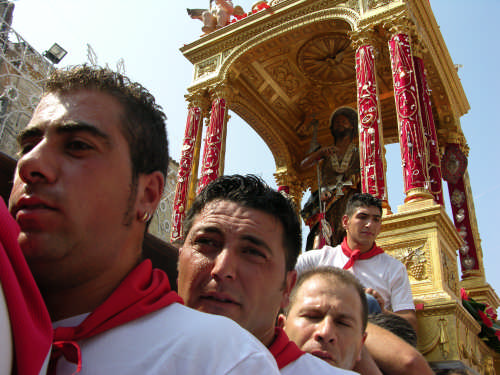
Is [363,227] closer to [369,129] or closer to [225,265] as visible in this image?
[225,265]

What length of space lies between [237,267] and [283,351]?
0.30 metres

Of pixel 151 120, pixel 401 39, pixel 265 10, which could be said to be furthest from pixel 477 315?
pixel 265 10

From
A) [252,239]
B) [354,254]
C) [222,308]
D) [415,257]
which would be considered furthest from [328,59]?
[222,308]

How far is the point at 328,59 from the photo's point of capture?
10.3 m

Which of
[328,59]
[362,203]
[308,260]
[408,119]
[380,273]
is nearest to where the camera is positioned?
[308,260]

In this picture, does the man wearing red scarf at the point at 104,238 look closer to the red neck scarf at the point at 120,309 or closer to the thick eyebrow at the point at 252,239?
the red neck scarf at the point at 120,309

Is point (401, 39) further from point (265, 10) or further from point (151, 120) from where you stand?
point (151, 120)

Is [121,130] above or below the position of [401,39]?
below

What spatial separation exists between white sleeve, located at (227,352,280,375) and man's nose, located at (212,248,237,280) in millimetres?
554

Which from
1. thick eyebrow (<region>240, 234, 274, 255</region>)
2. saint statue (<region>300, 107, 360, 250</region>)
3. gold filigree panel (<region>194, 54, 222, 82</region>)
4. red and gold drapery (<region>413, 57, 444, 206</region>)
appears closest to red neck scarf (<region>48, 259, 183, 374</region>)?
thick eyebrow (<region>240, 234, 274, 255</region>)

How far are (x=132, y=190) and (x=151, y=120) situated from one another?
23 centimetres

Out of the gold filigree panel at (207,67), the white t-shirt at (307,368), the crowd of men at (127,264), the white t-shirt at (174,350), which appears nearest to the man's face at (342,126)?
the gold filigree panel at (207,67)

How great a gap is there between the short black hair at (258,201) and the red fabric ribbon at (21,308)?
90 cm

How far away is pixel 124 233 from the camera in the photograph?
98 cm
